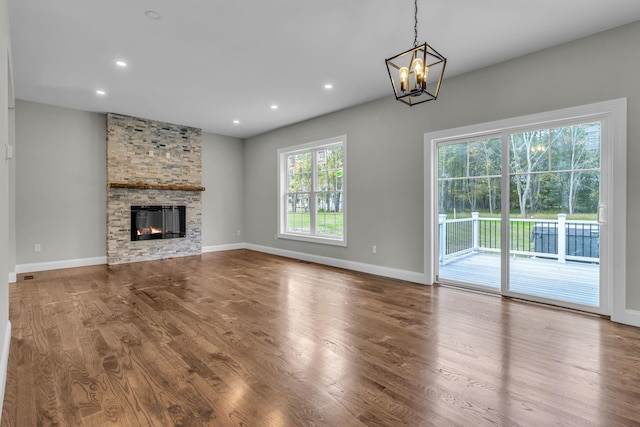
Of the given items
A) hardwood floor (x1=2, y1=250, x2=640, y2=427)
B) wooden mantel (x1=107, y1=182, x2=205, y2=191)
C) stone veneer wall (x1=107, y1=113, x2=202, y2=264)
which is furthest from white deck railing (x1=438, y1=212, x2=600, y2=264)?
stone veneer wall (x1=107, y1=113, x2=202, y2=264)

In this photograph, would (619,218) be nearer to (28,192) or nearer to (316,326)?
(316,326)

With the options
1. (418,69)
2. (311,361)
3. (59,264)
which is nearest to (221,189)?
(59,264)

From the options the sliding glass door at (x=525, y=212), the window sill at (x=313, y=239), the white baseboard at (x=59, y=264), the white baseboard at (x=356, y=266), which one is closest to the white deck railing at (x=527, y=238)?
the sliding glass door at (x=525, y=212)

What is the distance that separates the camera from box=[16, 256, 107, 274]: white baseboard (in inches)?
215

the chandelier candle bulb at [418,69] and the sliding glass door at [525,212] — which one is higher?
the chandelier candle bulb at [418,69]

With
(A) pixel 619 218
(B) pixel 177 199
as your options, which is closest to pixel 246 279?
(B) pixel 177 199

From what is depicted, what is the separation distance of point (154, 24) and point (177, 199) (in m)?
4.55

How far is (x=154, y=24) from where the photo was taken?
3.14 m

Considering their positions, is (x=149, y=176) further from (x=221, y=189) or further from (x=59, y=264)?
(x=59, y=264)

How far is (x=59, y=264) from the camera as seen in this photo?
18.9ft

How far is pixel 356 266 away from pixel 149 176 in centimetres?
461

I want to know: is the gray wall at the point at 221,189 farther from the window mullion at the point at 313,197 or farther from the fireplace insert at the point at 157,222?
the window mullion at the point at 313,197

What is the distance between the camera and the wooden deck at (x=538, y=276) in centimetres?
352

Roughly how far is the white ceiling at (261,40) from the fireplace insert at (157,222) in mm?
2384
